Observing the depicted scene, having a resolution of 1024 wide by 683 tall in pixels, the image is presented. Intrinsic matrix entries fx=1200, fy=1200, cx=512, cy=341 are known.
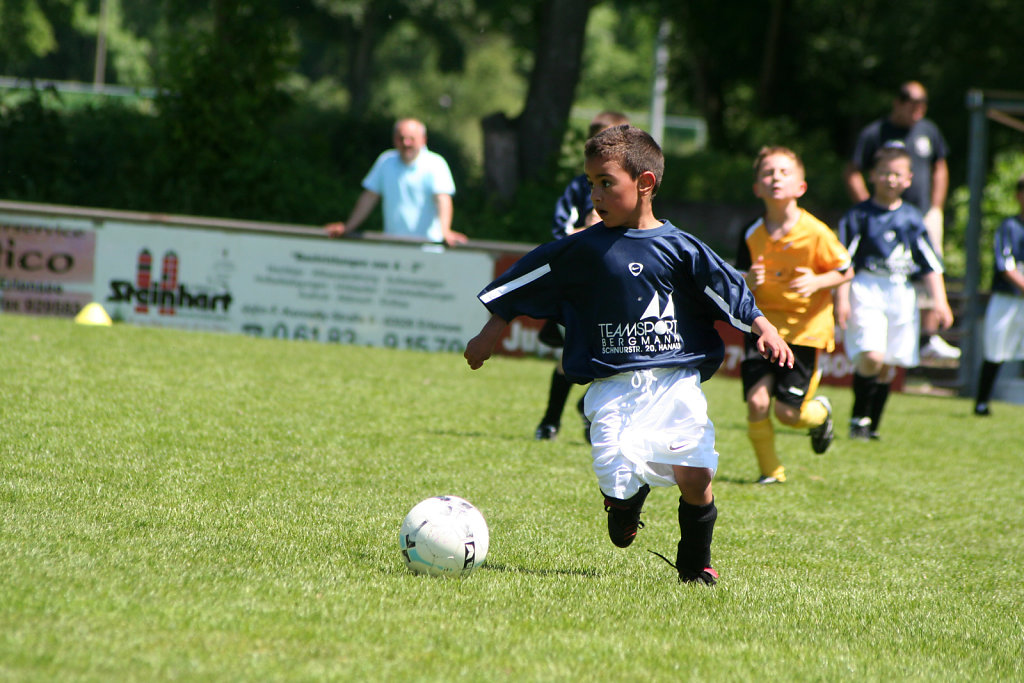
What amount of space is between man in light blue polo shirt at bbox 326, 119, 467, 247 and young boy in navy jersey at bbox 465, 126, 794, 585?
6.90 metres

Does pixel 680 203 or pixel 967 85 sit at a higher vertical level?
pixel 967 85

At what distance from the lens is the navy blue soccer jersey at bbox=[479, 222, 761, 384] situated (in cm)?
440

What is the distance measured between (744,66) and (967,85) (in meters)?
5.35

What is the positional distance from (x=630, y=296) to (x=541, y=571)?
1.11 meters

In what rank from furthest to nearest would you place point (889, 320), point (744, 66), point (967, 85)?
point (744, 66) < point (967, 85) < point (889, 320)

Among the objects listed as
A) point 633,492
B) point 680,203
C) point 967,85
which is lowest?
point 633,492

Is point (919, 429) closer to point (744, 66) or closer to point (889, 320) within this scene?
point (889, 320)

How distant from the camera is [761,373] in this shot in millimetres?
7035

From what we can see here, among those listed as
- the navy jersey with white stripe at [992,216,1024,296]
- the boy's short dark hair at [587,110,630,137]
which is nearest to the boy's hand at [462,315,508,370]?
the boy's short dark hair at [587,110,630,137]

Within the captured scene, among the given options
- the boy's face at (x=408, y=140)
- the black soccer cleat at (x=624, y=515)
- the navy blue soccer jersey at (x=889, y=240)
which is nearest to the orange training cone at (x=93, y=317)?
the boy's face at (x=408, y=140)

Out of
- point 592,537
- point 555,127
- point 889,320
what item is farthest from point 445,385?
point 555,127

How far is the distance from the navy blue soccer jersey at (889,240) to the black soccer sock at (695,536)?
484 cm

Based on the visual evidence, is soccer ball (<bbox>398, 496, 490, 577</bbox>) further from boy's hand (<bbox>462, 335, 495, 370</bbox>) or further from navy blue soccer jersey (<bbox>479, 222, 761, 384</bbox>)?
navy blue soccer jersey (<bbox>479, 222, 761, 384</bbox>)

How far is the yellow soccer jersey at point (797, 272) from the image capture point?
6.89m
